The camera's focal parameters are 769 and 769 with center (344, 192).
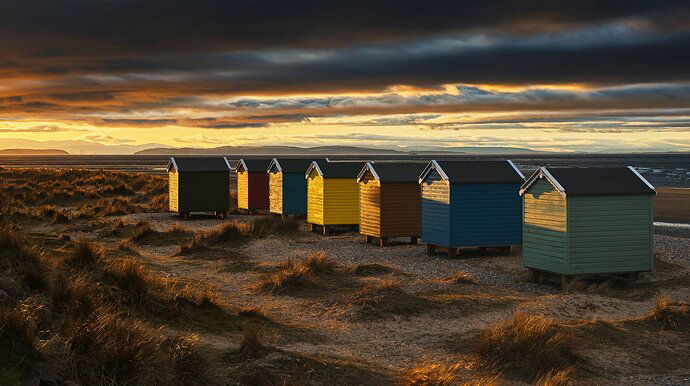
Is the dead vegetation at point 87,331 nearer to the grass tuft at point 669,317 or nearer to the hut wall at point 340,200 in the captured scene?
the grass tuft at point 669,317

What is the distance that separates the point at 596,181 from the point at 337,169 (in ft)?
43.4

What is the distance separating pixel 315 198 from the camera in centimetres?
3041

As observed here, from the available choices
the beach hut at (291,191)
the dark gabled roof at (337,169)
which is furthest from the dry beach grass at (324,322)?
the beach hut at (291,191)

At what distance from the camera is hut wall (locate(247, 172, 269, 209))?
3847cm

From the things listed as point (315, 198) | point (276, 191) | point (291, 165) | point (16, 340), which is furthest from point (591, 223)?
point (276, 191)

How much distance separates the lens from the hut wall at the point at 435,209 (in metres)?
22.6

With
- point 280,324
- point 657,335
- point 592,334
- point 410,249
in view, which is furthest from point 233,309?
point 410,249

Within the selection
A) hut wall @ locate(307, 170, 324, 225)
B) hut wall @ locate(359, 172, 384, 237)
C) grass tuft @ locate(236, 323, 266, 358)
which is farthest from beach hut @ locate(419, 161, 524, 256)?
grass tuft @ locate(236, 323, 266, 358)

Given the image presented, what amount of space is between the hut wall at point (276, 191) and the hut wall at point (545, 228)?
1699 centimetres

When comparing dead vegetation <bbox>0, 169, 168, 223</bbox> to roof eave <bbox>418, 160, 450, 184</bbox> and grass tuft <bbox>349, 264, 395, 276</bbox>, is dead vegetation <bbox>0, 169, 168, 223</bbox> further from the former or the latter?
grass tuft <bbox>349, 264, 395, 276</bbox>

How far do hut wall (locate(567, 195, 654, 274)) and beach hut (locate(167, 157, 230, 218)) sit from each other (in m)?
21.0

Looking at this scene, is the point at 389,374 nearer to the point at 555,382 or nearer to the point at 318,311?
the point at 555,382

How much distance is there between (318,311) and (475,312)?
3055mm

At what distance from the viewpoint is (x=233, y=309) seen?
47.2ft
